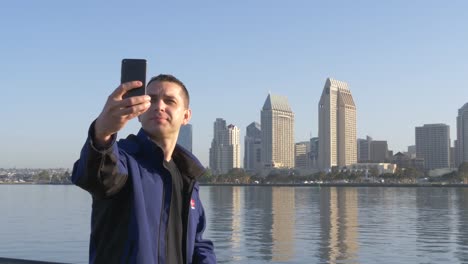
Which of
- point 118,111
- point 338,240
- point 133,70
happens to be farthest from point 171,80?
point 338,240

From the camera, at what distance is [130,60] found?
257cm

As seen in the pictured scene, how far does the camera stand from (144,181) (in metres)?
2.77

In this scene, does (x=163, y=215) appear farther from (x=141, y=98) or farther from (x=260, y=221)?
(x=260, y=221)

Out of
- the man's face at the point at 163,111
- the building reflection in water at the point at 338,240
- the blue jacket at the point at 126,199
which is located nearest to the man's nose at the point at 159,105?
the man's face at the point at 163,111

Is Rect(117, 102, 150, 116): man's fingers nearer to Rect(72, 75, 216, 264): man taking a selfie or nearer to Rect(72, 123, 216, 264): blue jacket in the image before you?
Rect(72, 75, 216, 264): man taking a selfie

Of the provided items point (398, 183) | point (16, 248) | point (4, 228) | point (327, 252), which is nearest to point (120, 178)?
point (327, 252)

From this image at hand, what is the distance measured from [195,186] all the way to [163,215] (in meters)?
0.40

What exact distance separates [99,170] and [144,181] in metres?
0.32

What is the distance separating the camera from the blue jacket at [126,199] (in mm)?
2510

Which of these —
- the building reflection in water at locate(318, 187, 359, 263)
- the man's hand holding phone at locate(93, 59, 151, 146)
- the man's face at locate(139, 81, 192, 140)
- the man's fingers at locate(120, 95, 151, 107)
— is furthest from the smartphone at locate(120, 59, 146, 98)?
the building reflection in water at locate(318, 187, 359, 263)

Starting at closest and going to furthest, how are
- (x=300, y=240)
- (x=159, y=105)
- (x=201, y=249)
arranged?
(x=159, y=105), (x=201, y=249), (x=300, y=240)

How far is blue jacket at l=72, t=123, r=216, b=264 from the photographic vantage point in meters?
2.51

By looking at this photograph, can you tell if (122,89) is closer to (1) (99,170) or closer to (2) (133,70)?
(2) (133,70)

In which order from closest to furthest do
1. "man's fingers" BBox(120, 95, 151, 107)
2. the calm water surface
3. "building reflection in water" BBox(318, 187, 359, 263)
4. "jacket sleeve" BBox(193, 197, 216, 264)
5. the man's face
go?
"man's fingers" BBox(120, 95, 151, 107) < the man's face < "jacket sleeve" BBox(193, 197, 216, 264) < the calm water surface < "building reflection in water" BBox(318, 187, 359, 263)
